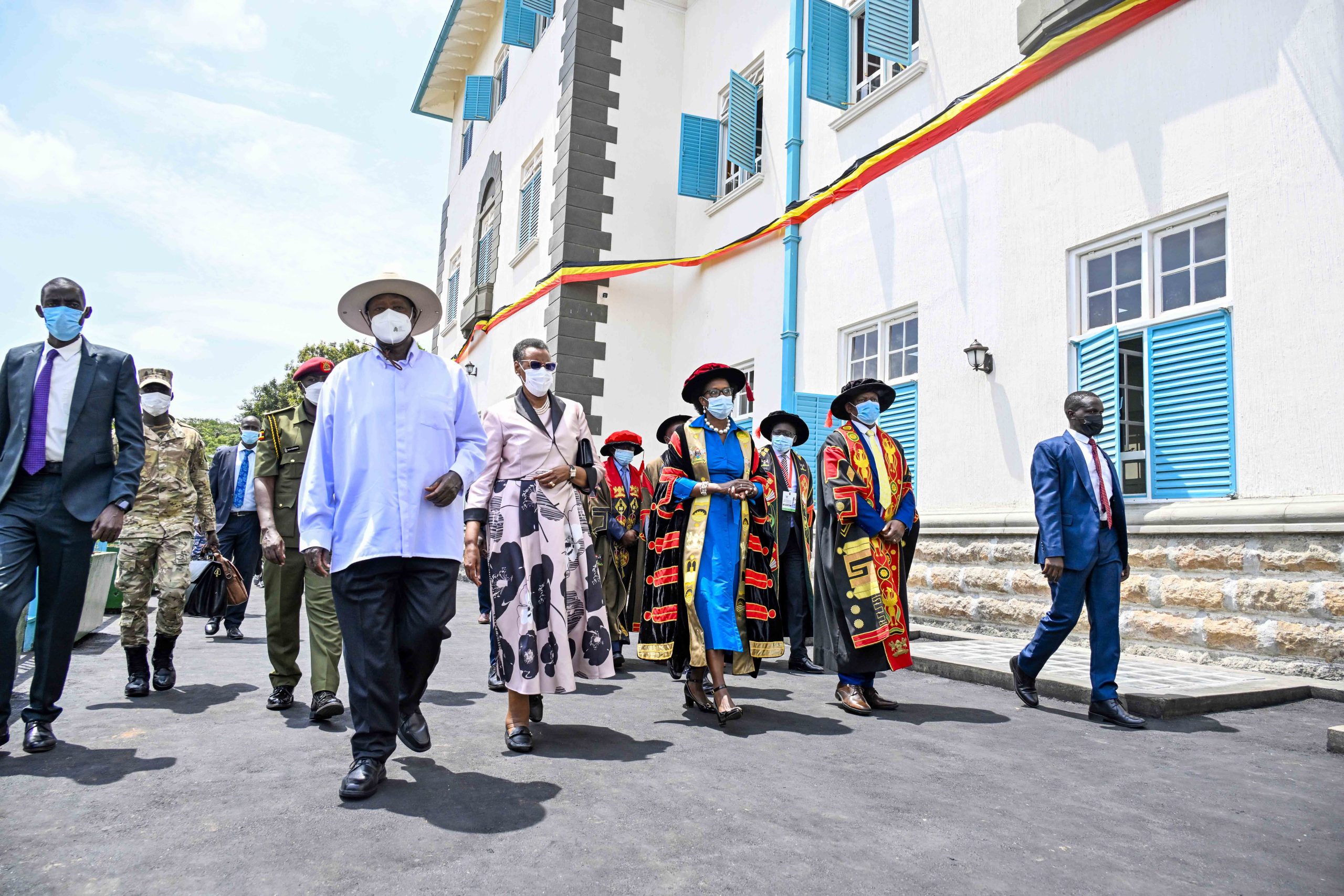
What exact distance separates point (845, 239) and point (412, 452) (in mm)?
8520

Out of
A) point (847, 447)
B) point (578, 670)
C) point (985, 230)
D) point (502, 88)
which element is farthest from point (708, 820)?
point (502, 88)

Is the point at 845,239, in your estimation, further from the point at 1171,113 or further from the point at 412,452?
the point at 412,452

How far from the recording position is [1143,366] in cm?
778

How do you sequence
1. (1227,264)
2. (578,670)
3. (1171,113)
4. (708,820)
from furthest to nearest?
1. (1171,113)
2. (1227,264)
3. (578,670)
4. (708,820)

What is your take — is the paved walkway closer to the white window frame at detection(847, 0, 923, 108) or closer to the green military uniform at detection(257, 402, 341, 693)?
the green military uniform at detection(257, 402, 341, 693)

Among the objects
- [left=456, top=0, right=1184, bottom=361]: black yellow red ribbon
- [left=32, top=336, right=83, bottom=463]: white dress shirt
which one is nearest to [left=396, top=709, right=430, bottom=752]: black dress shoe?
[left=32, top=336, right=83, bottom=463]: white dress shirt

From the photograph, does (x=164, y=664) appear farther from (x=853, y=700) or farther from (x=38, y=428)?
(x=853, y=700)

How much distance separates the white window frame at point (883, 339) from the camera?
1053cm

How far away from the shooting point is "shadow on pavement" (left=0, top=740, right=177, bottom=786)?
3.85 m

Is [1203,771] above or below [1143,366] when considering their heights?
below

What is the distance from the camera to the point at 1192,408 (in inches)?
291

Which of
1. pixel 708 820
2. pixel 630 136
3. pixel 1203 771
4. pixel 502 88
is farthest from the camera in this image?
pixel 502 88

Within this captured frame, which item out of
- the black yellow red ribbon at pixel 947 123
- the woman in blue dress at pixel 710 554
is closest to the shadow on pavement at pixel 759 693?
the woman in blue dress at pixel 710 554

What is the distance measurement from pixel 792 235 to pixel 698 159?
3152mm
